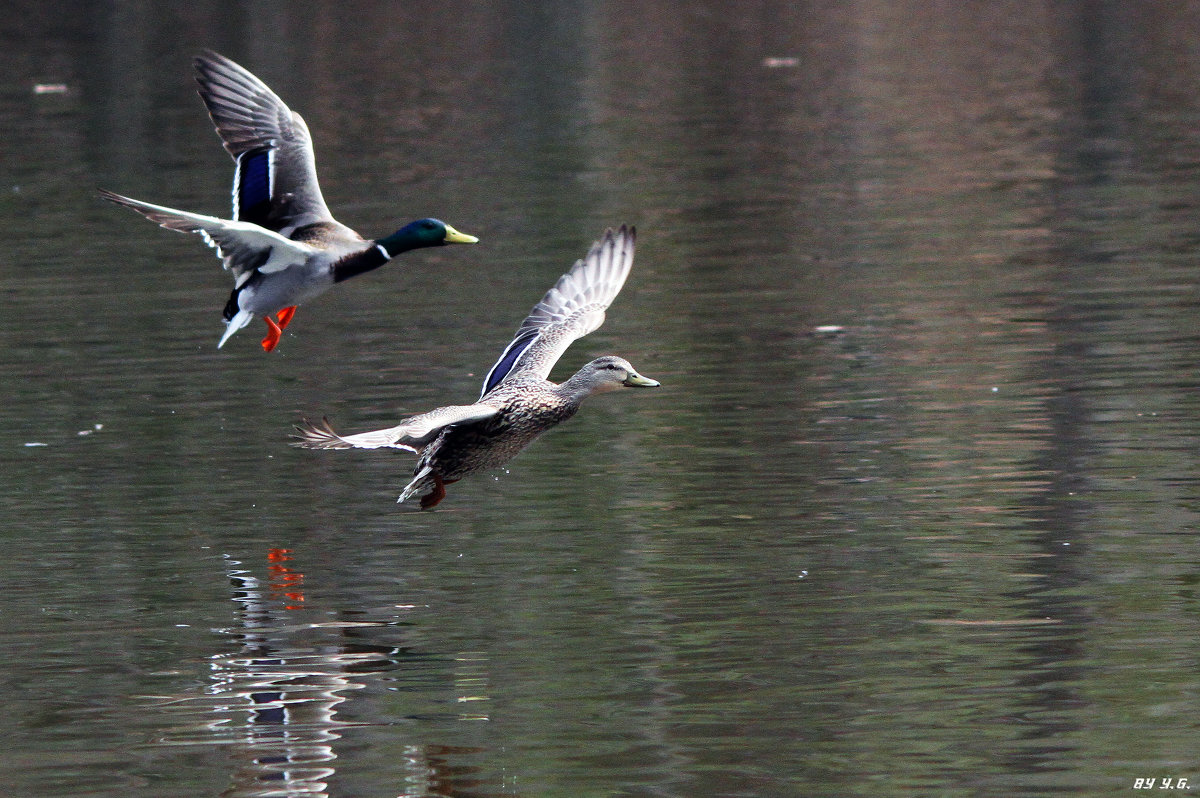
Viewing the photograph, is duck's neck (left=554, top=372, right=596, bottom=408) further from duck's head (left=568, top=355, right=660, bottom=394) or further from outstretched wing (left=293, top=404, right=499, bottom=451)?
outstretched wing (left=293, top=404, right=499, bottom=451)

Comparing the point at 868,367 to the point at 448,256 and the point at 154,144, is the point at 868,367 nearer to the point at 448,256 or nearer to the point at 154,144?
the point at 448,256

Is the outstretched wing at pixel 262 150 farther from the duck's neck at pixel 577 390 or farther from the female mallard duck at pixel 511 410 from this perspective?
the duck's neck at pixel 577 390

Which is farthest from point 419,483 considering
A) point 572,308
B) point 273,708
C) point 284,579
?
point 273,708

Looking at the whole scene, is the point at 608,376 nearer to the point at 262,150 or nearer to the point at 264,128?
the point at 262,150

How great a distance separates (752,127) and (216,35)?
2349cm

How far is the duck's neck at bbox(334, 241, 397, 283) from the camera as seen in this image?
512 inches

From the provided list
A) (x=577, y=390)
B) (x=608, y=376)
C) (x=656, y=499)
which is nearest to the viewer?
(x=608, y=376)

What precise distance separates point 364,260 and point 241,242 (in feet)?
2.59

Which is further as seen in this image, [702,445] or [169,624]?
[702,445]

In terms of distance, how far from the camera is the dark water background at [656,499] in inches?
315

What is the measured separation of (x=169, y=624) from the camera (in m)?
9.75

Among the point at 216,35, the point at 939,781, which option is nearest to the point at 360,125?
the point at 216,35

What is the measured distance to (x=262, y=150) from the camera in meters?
13.7

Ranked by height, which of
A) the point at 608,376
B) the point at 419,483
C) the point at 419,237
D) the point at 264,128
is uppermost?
the point at 264,128
